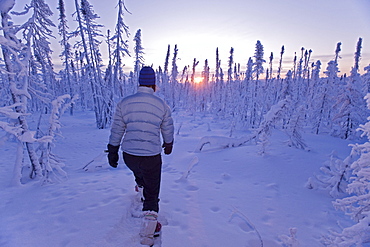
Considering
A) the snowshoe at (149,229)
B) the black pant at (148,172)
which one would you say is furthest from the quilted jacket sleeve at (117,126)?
the snowshoe at (149,229)

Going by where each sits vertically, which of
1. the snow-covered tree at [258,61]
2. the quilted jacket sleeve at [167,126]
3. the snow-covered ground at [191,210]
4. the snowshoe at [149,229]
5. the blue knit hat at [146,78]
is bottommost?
the snow-covered ground at [191,210]

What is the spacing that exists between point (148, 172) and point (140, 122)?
0.72 metres

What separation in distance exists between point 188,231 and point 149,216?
71 cm

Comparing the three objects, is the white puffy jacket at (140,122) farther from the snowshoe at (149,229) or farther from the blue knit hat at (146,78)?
the snowshoe at (149,229)

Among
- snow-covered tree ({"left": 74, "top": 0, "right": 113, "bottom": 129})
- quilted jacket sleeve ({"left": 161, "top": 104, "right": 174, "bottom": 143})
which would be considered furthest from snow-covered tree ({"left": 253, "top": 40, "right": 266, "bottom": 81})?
quilted jacket sleeve ({"left": 161, "top": 104, "right": 174, "bottom": 143})

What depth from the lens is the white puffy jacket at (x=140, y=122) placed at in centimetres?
258

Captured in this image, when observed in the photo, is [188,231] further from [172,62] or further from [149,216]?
[172,62]

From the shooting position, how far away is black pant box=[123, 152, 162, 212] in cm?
265

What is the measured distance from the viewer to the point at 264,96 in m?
30.2

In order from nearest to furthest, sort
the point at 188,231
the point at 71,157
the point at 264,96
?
the point at 188,231, the point at 71,157, the point at 264,96

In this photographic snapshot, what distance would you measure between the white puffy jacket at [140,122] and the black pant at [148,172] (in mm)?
Answer: 78

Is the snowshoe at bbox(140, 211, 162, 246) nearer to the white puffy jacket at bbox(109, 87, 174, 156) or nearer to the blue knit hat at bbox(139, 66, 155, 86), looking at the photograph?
the white puffy jacket at bbox(109, 87, 174, 156)

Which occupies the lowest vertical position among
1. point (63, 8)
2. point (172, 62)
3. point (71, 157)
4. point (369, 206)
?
point (71, 157)

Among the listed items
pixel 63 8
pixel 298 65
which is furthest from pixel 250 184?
pixel 298 65
